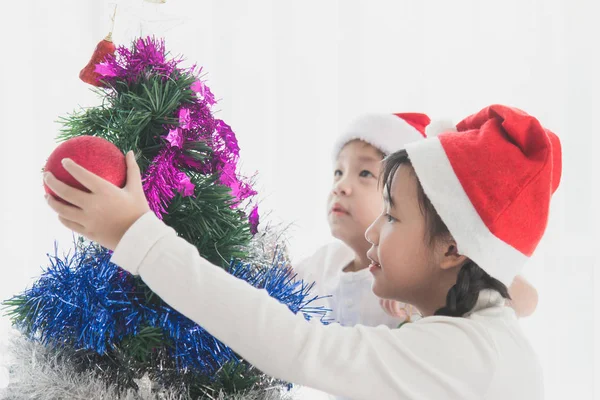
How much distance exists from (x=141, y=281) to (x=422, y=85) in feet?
4.33

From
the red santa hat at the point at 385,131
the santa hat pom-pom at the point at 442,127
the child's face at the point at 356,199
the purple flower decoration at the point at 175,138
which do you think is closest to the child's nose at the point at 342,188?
the child's face at the point at 356,199

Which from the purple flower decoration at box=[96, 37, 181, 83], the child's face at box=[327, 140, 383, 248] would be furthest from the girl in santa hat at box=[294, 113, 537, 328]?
the purple flower decoration at box=[96, 37, 181, 83]

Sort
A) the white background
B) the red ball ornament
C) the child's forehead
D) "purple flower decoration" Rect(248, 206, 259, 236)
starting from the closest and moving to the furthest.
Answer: the red ball ornament → "purple flower decoration" Rect(248, 206, 259, 236) → the child's forehead → the white background

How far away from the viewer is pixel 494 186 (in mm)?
691

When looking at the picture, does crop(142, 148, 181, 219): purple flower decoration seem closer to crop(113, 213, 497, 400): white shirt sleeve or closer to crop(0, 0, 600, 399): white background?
crop(113, 213, 497, 400): white shirt sleeve

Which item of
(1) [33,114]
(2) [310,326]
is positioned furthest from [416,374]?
(1) [33,114]

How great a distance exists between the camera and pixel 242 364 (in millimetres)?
659

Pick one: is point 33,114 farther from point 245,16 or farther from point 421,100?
point 421,100

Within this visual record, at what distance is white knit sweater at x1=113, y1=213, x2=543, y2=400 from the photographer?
21.7 inches

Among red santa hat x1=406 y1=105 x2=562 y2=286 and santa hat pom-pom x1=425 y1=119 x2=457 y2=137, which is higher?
santa hat pom-pom x1=425 y1=119 x2=457 y2=137

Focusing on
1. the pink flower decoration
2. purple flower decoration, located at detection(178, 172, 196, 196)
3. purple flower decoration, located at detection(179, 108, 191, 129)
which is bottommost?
purple flower decoration, located at detection(178, 172, 196, 196)

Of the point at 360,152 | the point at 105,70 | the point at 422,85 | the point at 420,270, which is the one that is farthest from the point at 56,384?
the point at 422,85

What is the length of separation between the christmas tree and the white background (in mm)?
907

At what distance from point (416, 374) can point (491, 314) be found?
0.17 m
